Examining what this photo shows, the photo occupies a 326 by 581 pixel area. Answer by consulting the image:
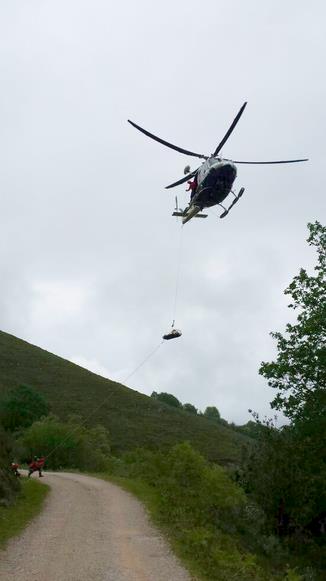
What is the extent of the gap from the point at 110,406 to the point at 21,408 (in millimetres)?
20050

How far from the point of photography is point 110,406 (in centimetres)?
7550

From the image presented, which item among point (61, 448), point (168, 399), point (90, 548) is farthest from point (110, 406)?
point (90, 548)

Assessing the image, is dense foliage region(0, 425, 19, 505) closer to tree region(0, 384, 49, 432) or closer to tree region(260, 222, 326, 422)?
tree region(260, 222, 326, 422)

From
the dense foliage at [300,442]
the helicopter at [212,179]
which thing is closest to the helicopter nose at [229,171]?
the helicopter at [212,179]

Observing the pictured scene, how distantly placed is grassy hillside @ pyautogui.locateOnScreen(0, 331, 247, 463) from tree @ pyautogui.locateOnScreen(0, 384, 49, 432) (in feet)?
20.8

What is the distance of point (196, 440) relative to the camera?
71.4 metres

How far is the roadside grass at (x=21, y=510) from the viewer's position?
15.4 m

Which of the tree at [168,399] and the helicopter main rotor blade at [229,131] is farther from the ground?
the tree at [168,399]

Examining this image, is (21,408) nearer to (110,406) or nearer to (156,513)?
(110,406)

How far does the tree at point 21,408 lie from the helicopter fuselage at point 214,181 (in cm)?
4033

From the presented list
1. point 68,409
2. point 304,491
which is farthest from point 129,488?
point 68,409

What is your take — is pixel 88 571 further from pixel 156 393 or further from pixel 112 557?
pixel 156 393

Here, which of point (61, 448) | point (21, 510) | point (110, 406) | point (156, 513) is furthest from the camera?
point (110, 406)

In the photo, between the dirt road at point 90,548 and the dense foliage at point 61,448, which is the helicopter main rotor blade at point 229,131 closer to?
the dirt road at point 90,548
